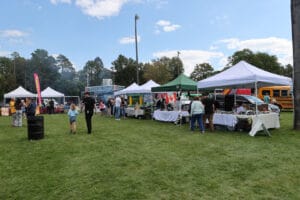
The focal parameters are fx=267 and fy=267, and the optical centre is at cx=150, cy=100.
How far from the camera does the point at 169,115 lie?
49.3ft

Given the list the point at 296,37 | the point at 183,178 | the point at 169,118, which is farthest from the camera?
the point at 169,118

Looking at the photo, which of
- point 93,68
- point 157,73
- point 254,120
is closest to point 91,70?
point 93,68

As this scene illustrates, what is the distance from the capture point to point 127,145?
812 cm

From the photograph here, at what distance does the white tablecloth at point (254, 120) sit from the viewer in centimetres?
972

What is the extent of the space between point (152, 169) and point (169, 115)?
9.68 m

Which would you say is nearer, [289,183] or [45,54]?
[289,183]

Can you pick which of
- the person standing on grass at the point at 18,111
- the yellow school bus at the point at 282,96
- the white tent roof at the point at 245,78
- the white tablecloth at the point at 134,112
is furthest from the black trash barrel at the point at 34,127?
the yellow school bus at the point at 282,96

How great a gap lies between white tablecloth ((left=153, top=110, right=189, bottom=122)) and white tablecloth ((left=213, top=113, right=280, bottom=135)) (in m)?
2.50

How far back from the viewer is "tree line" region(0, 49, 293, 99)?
5645 cm

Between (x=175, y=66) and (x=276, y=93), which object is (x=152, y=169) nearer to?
(x=276, y=93)

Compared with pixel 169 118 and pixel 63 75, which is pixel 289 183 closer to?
pixel 169 118

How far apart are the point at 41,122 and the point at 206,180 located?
6.88m

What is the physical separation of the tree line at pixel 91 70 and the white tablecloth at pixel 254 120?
150 feet

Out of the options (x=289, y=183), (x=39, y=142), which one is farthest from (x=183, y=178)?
(x=39, y=142)
